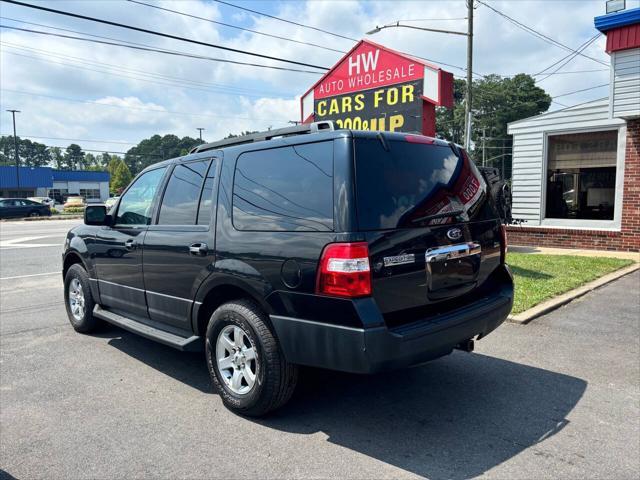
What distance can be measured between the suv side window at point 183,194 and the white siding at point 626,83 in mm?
10032

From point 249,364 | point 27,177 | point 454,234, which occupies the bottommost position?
point 249,364

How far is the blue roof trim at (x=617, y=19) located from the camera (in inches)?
400

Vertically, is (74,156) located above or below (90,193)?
above

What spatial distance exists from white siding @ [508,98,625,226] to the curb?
163 inches

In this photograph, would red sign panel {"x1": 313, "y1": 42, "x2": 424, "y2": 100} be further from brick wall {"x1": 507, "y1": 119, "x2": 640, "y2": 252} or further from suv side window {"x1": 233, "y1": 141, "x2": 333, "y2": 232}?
suv side window {"x1": 233, "y1": 141, "x2": 333, "y2": 232}

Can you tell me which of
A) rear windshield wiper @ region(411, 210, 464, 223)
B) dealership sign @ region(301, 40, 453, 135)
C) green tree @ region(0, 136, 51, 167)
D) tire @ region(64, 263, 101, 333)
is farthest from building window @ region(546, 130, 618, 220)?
green tree @ region(0, 136, 51, 167)

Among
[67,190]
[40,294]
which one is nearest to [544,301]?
[40,294]

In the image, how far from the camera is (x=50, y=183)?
68.7 metres

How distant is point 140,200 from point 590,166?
36.9ft

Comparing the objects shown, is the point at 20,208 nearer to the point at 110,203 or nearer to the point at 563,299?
the point at 110,203

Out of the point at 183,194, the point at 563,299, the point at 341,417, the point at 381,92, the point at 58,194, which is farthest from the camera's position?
the point at 58,194

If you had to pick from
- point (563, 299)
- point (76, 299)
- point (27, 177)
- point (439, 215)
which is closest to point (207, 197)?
point (439, 215)

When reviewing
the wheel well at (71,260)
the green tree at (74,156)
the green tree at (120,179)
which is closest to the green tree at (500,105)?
the green tree at (120,179)

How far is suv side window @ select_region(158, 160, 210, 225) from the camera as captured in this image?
4160 mm
